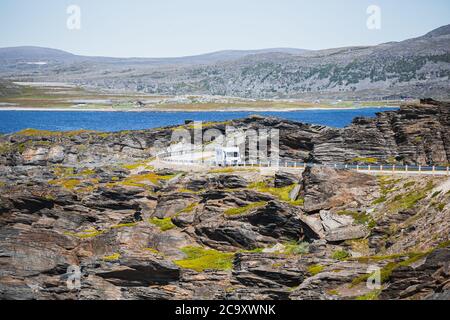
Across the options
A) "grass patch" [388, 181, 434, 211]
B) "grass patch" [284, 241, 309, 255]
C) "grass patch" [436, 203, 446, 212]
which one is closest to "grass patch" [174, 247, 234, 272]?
"grass patch" [284, 241, 309, 255]

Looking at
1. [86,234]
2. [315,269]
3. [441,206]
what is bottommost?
[86,234]

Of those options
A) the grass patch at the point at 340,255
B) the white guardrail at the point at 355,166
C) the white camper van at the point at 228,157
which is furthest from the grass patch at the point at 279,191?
the grass patch at the point at 340,255

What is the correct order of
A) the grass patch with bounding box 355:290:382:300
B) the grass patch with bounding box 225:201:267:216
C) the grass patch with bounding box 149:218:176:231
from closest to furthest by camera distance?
1. the grass patch with bounding box 355:290:382:300
2. the grass patch with bounding box 225:201:267:216
3. the grass patch with bounding box 149:218:176:231

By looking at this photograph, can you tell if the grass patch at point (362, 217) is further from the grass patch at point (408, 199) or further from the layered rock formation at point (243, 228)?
the grass patch at point (408, 199)

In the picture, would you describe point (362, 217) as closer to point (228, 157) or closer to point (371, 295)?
point (371, 295)

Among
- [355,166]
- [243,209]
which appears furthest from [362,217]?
[355,166]

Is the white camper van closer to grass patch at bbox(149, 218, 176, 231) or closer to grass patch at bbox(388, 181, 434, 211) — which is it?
grass patch at bbox(149, 218, 176, 231)

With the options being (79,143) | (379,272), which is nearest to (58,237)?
(379,272)
